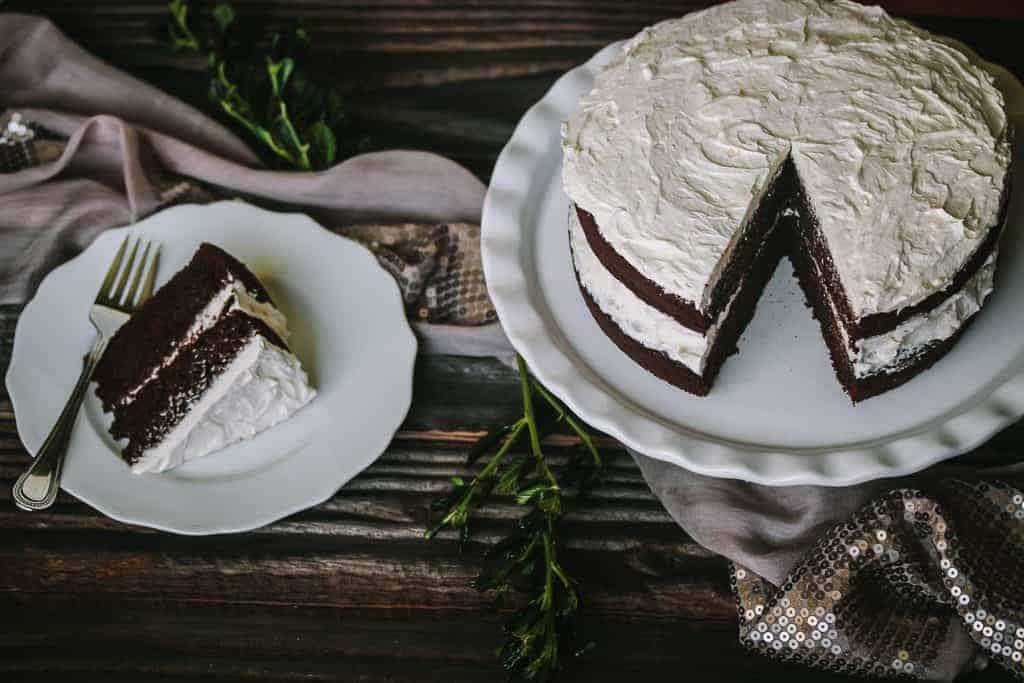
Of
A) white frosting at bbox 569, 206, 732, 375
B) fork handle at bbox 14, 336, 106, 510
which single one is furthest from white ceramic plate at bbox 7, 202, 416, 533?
white frosting at bbox 569, 206, 732, 375

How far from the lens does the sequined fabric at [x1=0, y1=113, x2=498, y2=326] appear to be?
8.89ft

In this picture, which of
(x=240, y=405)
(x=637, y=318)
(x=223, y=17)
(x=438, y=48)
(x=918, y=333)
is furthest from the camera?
(x=438, y=48)

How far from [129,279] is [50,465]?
1.85 feet

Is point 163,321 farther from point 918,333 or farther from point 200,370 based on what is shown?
point 918,333

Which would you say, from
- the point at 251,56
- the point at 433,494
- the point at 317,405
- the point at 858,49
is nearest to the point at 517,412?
the point at 433,494

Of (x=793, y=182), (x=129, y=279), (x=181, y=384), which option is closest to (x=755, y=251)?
(x=793, y=182)

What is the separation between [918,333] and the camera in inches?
89.1

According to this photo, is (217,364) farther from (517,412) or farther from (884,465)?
(884,465)

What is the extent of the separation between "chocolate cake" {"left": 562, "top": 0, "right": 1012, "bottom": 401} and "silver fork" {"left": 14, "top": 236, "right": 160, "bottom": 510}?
1.17m

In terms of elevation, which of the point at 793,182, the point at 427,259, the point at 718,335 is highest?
the point at 793,182

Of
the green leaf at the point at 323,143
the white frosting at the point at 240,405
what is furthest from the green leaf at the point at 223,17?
the white frosting at the point at 240,405

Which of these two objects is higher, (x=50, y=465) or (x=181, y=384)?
(x=181, y=384)

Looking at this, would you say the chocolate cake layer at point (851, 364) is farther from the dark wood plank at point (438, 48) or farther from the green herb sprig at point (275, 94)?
the green herb sprig at point (275, 94)

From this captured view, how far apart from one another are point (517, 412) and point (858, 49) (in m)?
1.19
